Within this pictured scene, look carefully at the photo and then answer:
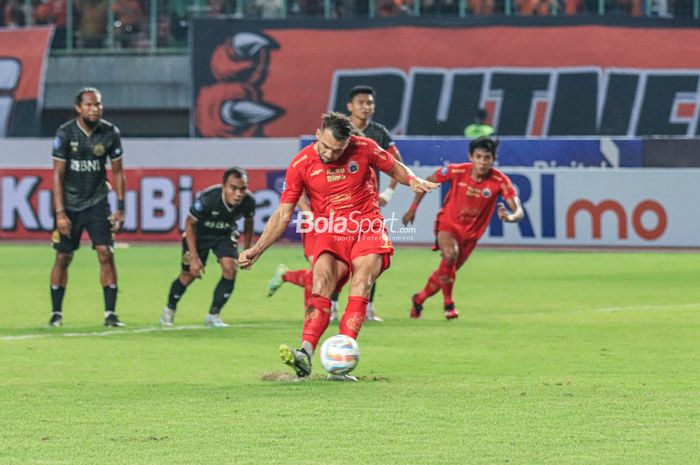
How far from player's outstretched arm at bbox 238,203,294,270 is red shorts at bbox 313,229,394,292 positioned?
0.31m

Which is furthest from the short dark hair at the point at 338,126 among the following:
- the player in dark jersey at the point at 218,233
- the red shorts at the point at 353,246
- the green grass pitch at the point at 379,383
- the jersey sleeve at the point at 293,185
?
the player in dark jersey at the point at 218,233

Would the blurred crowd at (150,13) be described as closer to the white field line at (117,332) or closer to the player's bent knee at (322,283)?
the white field line at (117,332)

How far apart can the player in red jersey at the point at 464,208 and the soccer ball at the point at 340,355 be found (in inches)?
220

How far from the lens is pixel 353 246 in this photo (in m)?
10.7

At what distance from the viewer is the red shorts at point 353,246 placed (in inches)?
419

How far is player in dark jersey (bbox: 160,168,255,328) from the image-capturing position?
15031 millimetres

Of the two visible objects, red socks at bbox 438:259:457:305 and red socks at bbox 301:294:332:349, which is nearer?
red socks at bbox 301:294:332:349

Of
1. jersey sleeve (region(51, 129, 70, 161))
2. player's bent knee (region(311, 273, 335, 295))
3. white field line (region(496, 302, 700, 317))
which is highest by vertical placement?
jersey sleeve (region(51, 129, 70, 161))

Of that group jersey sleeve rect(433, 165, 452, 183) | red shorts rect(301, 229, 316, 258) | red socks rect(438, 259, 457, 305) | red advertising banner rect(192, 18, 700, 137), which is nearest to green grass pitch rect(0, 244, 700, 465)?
red socks rect(438, 259, 457, 305)

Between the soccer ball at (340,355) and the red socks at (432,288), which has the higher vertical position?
the soccer ball at (340,355)

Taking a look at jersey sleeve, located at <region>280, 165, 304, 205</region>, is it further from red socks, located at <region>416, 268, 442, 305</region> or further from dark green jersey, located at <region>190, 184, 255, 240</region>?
red socks, located at <region>416, 268, 442, 305</region>

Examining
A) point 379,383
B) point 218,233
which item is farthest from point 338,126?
point 218,233

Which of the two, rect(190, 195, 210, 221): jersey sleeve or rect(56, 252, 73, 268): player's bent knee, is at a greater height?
rect(190, 195, 210, 221): jersey sleeve

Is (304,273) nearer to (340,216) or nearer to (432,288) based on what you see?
(432,288)
